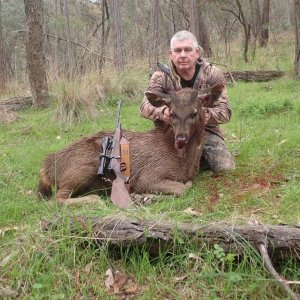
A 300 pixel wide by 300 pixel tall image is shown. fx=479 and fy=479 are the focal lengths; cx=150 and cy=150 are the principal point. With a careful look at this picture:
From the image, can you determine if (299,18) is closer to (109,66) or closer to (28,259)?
(109,66)

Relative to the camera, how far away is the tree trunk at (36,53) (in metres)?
11.2

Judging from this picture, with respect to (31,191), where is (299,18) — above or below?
above

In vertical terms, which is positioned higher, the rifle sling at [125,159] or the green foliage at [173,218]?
the rifle sling at [125,159]

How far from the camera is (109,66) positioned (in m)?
12.3

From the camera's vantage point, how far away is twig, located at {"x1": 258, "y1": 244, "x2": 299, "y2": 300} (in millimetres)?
2949

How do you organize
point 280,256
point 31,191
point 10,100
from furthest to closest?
point 10,100
point 31,191
point 280,256

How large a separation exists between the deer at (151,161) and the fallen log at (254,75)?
24.4 feet

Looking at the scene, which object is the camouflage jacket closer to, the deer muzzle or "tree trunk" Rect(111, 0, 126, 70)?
the deer muzzle

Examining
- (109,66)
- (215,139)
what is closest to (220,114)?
(215,139)

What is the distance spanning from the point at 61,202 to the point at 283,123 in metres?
4.12

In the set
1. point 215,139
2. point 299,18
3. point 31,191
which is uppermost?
point 299,18

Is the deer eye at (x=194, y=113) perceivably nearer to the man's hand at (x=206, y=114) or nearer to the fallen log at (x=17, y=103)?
the man's hand at (x=206, y=114)

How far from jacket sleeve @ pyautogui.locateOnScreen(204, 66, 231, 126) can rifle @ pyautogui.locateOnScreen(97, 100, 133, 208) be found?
1149mm

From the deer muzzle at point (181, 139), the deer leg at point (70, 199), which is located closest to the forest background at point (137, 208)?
the deer leg at point (70, 199)
